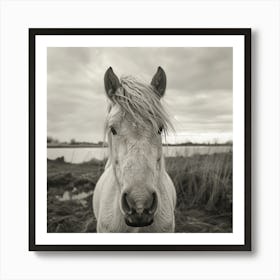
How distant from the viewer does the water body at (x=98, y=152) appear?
140cm

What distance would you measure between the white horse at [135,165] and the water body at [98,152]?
0.13ft

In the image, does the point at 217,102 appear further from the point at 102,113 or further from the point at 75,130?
the point at 75,130

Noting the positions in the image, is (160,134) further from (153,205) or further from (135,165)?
(153,205)

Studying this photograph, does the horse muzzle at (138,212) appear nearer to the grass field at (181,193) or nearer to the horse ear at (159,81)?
the grass field at (181,193)

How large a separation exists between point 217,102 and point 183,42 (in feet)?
0.96

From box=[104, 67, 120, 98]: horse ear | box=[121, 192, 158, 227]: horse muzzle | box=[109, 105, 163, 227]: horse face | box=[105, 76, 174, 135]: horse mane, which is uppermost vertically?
box=[104, 67, 120, 98]: horse ear

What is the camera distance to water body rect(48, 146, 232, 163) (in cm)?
140

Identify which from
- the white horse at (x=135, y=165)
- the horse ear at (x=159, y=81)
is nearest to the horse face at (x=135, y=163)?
the white horse at (x=135, y=165)

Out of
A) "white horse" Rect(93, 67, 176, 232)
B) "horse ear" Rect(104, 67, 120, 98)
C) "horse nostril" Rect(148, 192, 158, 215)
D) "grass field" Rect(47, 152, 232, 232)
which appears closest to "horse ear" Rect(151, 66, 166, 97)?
"white horse" Rect(93, 67, 176, 232)

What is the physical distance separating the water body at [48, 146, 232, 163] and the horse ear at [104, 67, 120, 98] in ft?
0.79

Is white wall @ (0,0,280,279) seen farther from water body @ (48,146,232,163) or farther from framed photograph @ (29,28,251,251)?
water body @ (48,146,232,163)
